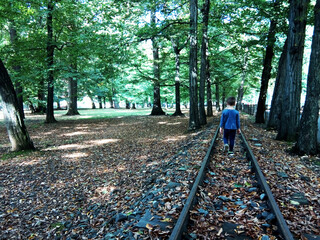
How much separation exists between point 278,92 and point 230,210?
402 inches

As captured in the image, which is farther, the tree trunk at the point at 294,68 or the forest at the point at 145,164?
the tree trunk at the point at 294,68

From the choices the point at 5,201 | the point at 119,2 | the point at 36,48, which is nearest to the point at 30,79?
the point at 36,48

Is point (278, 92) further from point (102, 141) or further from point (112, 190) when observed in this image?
point (112, 190)

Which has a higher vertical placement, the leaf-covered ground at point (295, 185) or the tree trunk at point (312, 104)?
the tree trunk at point (312, 104)

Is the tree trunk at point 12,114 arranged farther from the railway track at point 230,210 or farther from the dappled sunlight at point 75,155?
the railway track at point 230,210

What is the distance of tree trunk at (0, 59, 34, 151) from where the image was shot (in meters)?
7.22

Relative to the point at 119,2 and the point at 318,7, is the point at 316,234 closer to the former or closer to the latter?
the point at 318,7

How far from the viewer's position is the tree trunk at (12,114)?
284 inches

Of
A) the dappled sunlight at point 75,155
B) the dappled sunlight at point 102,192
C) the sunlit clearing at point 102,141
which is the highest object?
the sunlit clearing at point 102,141

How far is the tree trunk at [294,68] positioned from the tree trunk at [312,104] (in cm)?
149

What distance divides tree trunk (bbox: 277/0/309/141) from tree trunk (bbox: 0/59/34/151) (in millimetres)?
10409

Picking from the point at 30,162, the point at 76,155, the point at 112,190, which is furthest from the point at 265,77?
the point at 30,162

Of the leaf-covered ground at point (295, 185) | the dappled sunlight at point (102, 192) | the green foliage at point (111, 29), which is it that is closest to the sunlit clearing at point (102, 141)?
the green foliage at point (111, 29)

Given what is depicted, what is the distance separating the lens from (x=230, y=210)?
11.0 feet
